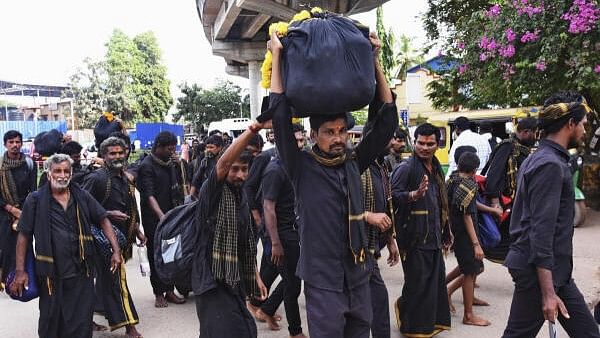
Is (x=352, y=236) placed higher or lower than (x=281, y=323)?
higher

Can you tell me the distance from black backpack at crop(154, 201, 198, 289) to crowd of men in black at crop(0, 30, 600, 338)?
7 centimetres

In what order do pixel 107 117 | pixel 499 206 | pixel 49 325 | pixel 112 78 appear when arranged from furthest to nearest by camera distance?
pixel 112 78 < pixel 107 117 < pixel 499 206 < pixel 49 325

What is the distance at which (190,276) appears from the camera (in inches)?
130

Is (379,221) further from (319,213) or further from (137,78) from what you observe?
(137,78)

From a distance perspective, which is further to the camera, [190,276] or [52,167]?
[52,167]

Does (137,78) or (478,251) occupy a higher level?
(137,78)

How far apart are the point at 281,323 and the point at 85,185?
2242 mm

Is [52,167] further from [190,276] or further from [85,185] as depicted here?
[190,276]

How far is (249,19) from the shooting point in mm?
20578

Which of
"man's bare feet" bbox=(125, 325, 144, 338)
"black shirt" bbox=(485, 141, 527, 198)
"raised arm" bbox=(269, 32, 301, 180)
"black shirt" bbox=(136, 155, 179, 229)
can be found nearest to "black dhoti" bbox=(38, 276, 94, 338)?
"man's bare feet" bbox=(125, 325, 144, 338)

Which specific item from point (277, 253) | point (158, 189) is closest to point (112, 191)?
point (158, 189)

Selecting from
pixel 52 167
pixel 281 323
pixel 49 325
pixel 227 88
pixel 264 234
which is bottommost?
pixel 281 323

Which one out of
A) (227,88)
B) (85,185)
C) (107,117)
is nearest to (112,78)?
(227,88)

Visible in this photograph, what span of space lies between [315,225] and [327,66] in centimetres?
79
